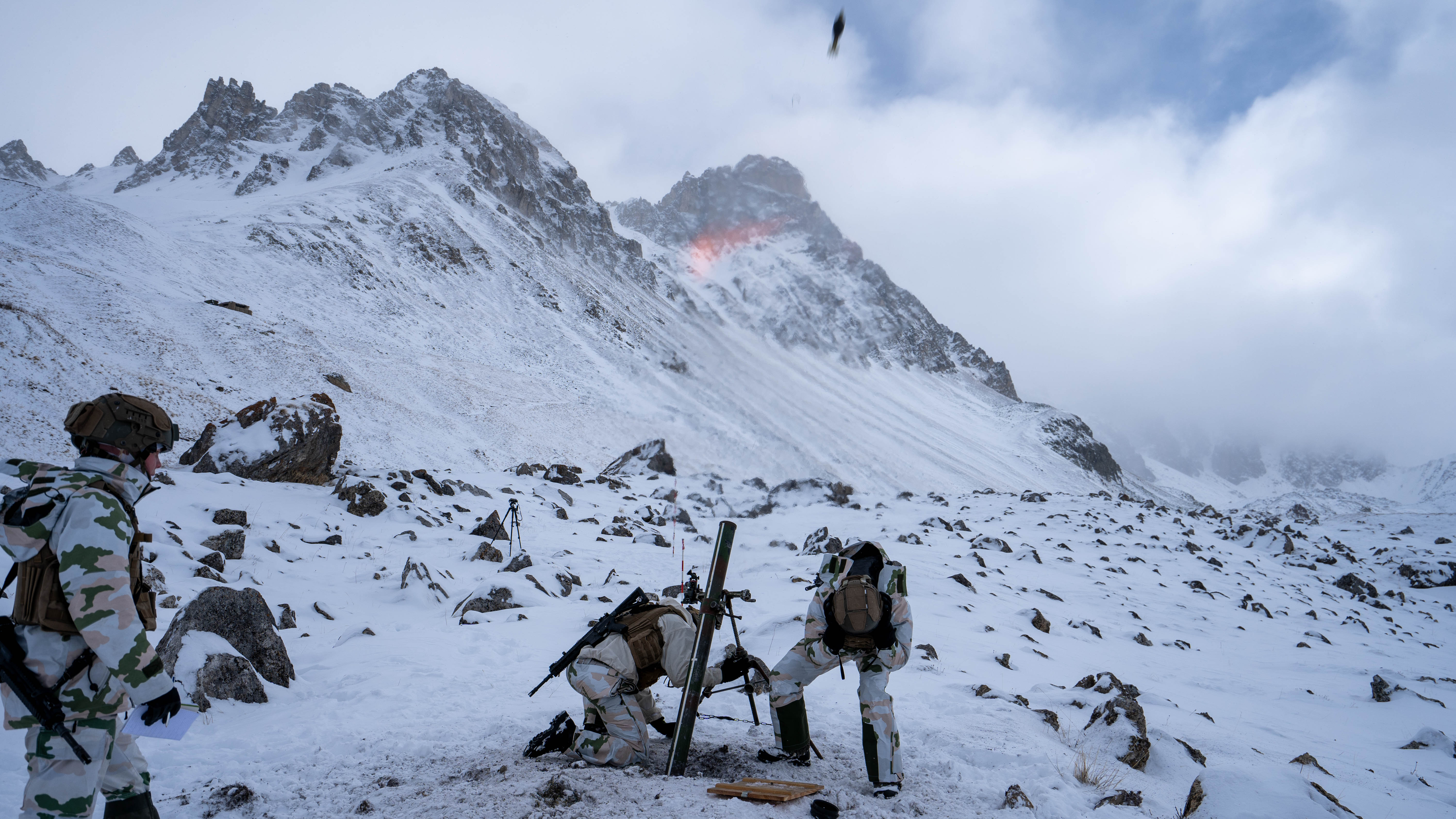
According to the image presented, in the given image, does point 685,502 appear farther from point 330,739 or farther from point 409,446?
point 330,739

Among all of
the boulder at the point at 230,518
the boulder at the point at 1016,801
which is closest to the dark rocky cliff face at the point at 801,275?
the boulder at the point at 230,518

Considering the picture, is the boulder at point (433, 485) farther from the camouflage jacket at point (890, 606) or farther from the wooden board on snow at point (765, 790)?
the wooden board on snow at point (765, 790)

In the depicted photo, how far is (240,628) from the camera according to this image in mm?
5773

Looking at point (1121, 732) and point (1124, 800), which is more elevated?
point (1121, 732)

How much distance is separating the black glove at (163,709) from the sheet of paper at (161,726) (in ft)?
0.03

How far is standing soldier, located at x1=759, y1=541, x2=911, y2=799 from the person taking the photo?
425 centimetres

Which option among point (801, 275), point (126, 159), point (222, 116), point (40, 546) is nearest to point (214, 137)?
point (222, 116)

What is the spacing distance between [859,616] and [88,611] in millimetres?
4141

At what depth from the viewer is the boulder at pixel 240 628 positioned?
18.3 feet

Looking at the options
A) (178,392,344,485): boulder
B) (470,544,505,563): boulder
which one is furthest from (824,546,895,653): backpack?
(178,392,344,485): boulder

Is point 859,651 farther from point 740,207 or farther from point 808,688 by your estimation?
point 740,207

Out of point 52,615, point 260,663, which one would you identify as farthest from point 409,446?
point 52,615

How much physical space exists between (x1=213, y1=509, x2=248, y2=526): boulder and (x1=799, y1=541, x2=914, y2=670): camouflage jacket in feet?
32.2

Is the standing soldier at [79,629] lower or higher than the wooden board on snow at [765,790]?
higher
